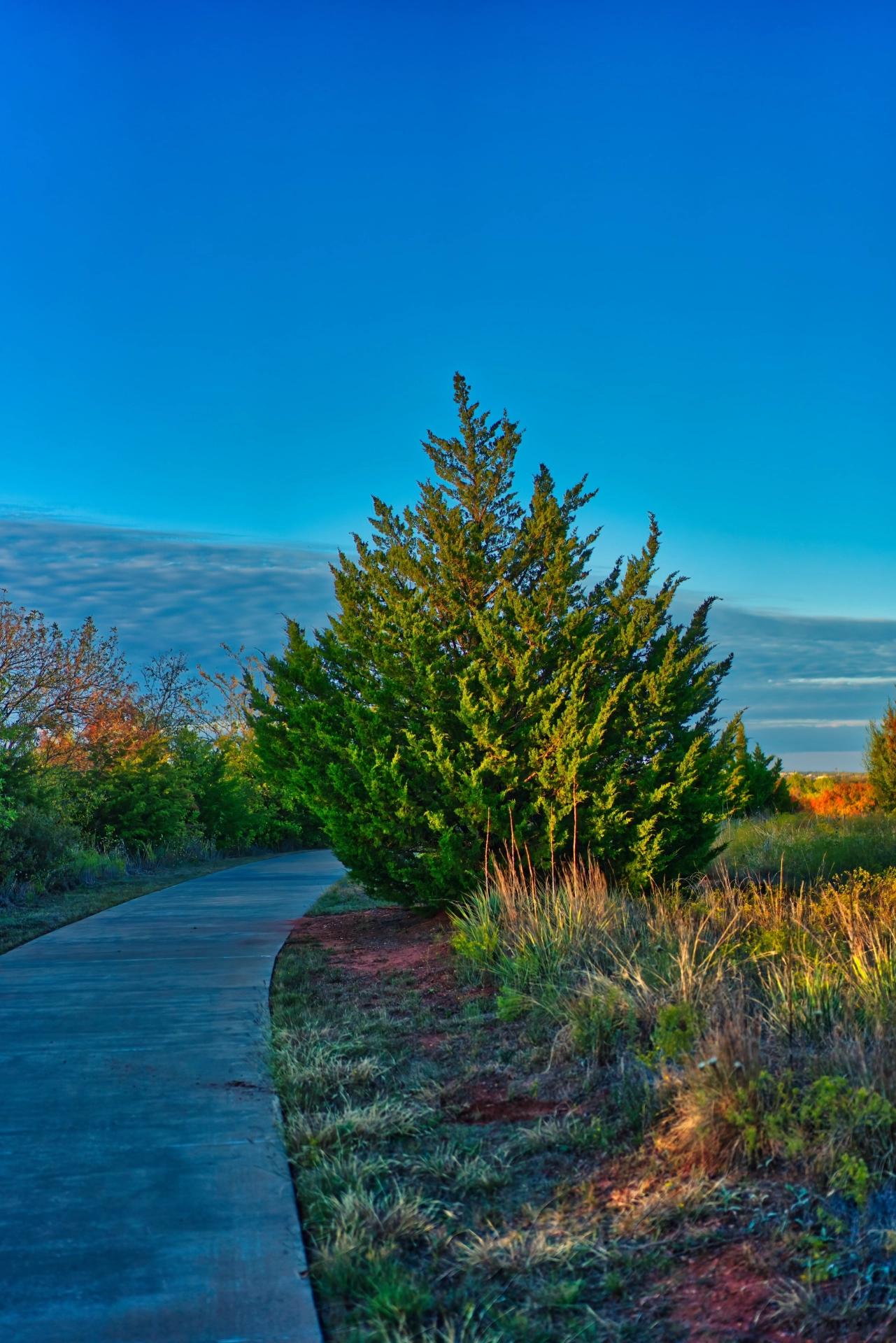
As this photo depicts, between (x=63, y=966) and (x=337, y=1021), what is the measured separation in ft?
11.2

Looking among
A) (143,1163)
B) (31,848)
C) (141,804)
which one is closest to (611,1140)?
(143,1163)

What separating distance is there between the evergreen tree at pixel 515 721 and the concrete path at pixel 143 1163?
2348 mm

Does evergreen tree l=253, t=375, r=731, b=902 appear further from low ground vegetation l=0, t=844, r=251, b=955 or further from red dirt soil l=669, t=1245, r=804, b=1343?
red dirt soil l=669, t=1245, r=804, b=1343

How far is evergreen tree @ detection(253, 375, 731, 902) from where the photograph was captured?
34.1ft

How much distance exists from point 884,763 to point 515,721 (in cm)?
1927

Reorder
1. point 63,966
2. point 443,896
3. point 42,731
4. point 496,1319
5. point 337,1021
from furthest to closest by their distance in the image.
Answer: point 42,731 → point 443,896 → point 63,966 → point 337,1021 → point 496,1319

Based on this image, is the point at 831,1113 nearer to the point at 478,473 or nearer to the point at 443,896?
the point at 443,896

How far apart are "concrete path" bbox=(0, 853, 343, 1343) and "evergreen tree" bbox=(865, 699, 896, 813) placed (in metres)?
21.6

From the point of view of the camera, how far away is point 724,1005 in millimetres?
5613

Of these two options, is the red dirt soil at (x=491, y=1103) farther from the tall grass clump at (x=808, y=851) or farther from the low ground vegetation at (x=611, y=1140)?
the tall grass clump at (x=808, y=851)

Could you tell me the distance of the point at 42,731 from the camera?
67.5ft

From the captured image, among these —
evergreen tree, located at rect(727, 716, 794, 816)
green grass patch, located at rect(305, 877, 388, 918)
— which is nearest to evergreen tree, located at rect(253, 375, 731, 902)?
green grass patch, located at rect(305, 877, 388, 918)

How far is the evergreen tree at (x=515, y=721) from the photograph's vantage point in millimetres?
10398

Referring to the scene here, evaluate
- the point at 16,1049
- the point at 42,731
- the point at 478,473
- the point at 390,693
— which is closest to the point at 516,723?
the point at 390,693
